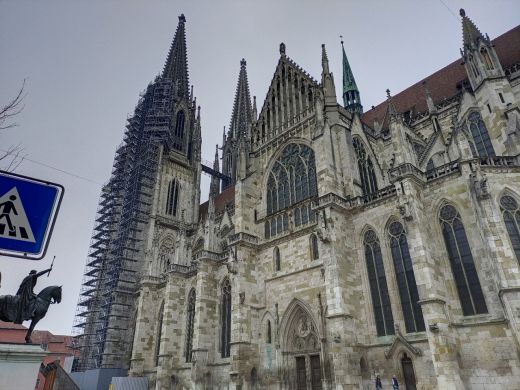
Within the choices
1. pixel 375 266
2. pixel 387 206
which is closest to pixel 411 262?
pixel 375 266

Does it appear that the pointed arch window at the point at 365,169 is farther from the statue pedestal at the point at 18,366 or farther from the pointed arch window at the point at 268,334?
the statue pedestal at the point at 18,366

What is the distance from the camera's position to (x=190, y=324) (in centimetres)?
2600

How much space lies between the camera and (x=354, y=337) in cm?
1551

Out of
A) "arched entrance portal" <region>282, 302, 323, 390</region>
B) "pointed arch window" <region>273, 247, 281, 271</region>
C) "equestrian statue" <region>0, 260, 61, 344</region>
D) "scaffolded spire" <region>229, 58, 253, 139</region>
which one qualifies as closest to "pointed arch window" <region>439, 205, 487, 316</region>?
"arched entrance portal" <region>282, 302, 323, 390</region>

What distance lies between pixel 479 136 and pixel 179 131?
3328cm

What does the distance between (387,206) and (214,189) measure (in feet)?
111

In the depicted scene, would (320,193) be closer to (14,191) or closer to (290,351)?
(290,351)

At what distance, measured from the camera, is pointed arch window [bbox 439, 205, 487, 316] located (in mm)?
13828

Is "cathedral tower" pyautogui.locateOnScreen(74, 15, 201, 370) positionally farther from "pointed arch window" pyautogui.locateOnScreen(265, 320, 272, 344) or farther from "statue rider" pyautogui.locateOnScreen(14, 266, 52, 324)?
"statue rider" pyautogui.locateOnScreen(14, 266, 52, 324)

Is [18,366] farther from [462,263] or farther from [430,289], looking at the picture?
[462,263]

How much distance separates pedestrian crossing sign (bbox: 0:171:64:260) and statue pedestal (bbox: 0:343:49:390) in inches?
87.1

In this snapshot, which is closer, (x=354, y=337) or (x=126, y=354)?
(x=354, y=337)

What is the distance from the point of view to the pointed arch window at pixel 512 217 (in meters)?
13.7

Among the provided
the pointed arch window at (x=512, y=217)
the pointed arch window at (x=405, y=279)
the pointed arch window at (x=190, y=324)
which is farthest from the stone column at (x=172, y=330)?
the pointed arch window at (x=512, y=217)
